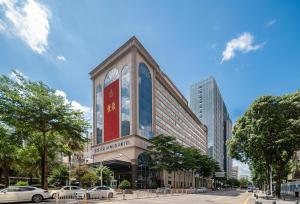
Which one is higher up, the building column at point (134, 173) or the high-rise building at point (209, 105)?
the high-rise building at point (209, 105)

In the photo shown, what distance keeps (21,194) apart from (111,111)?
2520 inches

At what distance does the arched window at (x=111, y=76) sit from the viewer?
295 feet

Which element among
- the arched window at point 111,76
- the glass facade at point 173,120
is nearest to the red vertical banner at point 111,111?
the arched window at point 111,76

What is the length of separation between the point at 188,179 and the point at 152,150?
1940 inches

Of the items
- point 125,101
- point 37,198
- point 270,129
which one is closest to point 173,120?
point 125,101

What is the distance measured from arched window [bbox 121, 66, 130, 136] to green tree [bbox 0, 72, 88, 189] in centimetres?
4668

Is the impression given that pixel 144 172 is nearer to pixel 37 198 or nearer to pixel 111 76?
pixel 111 76

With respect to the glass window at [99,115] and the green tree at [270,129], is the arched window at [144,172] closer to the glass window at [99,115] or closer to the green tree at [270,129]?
the glass window at [99,115]

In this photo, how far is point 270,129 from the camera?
39000mm

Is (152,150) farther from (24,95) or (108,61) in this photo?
(24,95)

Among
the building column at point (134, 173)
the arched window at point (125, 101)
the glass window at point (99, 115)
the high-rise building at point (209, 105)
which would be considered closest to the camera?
the building column at point (134, 173)

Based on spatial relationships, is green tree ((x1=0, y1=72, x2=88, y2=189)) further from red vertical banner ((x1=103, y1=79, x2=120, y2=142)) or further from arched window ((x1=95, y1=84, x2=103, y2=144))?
arched window ((x1=95, y1=84, x2=103, y2=144))

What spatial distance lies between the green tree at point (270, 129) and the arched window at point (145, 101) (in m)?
42.9

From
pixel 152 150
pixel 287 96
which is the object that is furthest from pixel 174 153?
pixel 287 96
